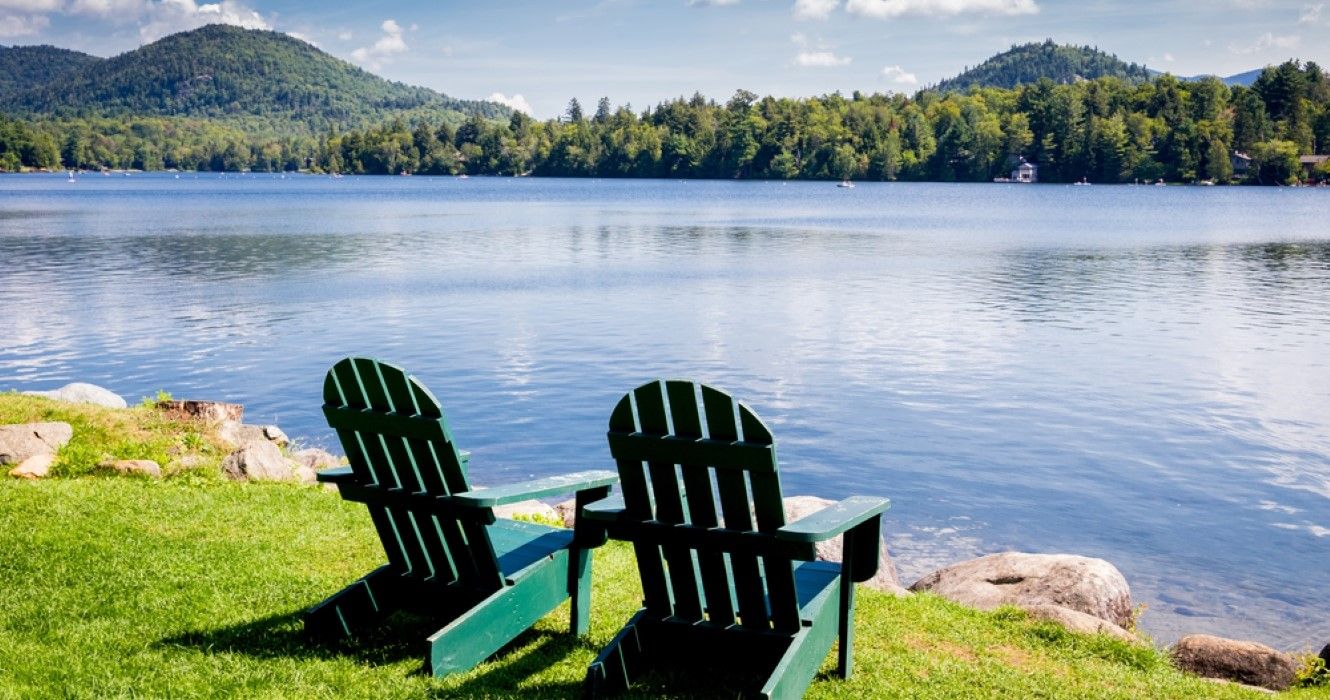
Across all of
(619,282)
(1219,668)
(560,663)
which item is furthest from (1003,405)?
(619,282)

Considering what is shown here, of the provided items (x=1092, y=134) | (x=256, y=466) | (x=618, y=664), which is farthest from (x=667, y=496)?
(x=1092, y=134)

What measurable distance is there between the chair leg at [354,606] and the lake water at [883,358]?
654 centimetres

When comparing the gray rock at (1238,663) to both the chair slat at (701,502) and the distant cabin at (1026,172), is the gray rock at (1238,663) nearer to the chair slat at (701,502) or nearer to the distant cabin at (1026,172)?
the chair slat at (701,502)

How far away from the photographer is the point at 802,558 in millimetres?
4910

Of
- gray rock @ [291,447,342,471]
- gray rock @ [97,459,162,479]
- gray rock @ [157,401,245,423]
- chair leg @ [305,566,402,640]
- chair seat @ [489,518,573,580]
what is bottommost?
gray rock @ [291,447,342,471]

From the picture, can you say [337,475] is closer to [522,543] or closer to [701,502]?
[522,543]

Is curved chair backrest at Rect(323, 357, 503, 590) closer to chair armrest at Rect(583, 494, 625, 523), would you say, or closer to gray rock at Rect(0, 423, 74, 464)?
chair armrest at Rect(583, 494, 625, 523)

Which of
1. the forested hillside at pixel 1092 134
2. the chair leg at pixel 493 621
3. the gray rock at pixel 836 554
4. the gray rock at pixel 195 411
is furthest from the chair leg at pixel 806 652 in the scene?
the forested hillside at pixel 1092 134

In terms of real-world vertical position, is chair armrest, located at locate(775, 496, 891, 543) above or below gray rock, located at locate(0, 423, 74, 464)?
above

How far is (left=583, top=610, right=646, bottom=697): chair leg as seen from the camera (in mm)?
5386

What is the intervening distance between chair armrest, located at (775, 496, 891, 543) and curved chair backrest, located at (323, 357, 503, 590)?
1541 millimetres

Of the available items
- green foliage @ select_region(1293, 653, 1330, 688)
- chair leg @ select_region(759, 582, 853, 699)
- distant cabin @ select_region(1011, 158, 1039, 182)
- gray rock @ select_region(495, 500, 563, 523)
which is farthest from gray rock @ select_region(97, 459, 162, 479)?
distant cabin @ select_region(1011, 158, 1039, 182)

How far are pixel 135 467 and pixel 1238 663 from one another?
9252 mm

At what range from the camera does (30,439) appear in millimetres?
11266
